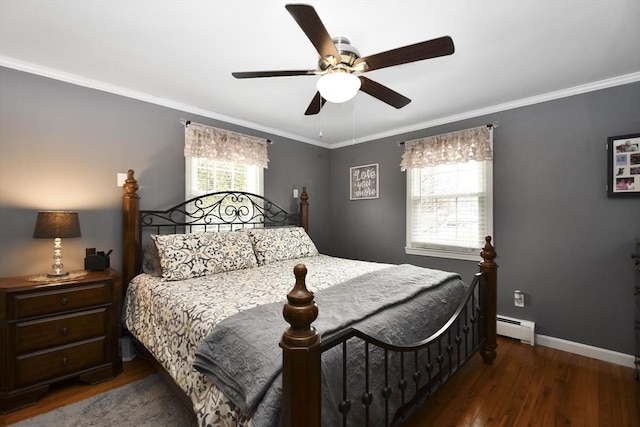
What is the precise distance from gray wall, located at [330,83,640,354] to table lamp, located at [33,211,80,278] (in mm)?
3570

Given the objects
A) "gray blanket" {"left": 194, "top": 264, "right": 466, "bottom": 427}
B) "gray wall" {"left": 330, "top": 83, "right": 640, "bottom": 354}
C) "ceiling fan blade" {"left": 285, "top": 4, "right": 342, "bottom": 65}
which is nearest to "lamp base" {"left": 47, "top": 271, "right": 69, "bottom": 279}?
"gray blanket" {"left": 194, "top": 264, "right": 466, "bottom": 427}

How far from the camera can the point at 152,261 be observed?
2447 millimetres

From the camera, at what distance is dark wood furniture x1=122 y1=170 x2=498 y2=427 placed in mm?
925

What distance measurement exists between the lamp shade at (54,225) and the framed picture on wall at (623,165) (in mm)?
4264

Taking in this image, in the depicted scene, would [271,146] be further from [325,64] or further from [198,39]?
[325,64]

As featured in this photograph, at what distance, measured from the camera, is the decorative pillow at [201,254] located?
229 centimetres

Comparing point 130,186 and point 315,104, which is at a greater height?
point 315,104

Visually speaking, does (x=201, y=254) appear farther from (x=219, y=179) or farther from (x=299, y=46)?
(x=299, y=46)

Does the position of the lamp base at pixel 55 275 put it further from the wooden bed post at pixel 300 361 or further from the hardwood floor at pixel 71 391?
the wooden bed post at pixel 300 361

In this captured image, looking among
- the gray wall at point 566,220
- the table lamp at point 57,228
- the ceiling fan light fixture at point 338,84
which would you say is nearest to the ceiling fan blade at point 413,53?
the ceiling fan light fixture at point 338,84

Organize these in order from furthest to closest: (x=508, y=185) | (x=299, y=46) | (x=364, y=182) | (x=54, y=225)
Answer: (x=364, y=182), (x=508, y=185), (x=54, y=225), (x=299, y=46)

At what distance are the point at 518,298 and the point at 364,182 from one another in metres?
2.25

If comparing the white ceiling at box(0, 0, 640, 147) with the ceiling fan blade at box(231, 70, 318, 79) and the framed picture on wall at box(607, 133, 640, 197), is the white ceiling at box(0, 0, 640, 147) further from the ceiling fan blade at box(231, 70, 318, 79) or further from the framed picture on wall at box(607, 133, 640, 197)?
the framed picture on wall at box(607, 133, 640, 197)

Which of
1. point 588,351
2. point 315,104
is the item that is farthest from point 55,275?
point 588,351
